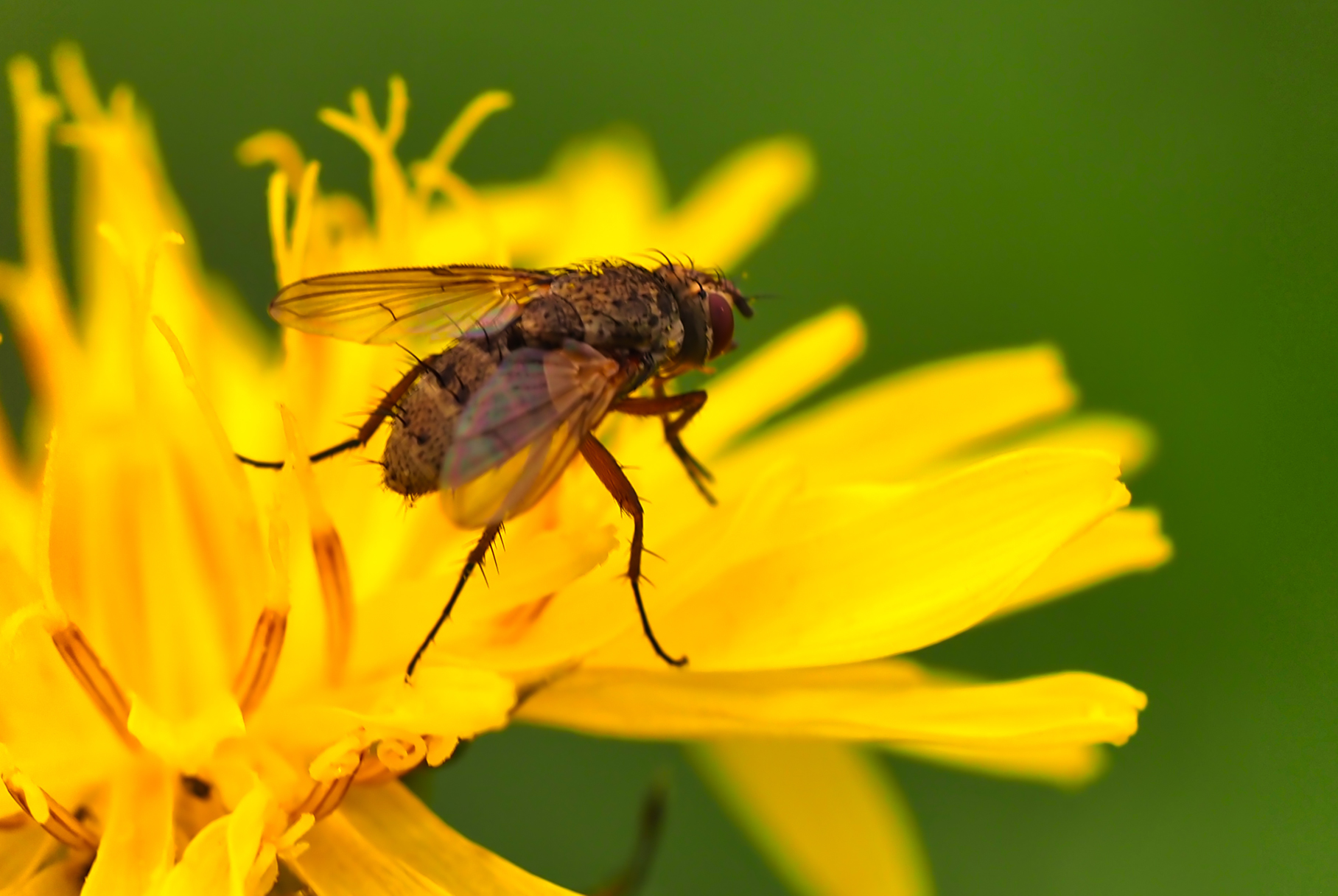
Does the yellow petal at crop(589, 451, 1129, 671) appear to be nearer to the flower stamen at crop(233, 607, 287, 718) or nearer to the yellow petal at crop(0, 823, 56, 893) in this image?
the flower stamen at crop(233, 607, 287, 718)

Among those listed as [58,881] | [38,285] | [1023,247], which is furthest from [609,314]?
[1023,247]

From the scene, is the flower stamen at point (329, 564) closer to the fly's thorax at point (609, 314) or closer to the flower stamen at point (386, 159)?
the fly's thorax at point (609, 314)

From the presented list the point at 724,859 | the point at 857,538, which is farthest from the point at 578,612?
the point at 724,859

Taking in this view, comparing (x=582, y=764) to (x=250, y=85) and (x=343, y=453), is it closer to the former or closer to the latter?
(x=343, y=453)

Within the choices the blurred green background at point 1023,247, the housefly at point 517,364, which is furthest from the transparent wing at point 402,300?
the blurred green background at point 1023,247

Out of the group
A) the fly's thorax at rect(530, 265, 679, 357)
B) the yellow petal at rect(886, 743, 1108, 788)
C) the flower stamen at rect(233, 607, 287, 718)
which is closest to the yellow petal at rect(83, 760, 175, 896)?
the flower stamen at rect(233, 607, 287, 718)
